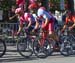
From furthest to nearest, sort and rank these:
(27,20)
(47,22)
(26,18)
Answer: (27,20) < (26,18) < (47,22)

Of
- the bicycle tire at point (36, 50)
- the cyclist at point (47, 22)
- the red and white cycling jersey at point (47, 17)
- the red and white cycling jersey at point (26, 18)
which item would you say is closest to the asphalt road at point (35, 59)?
the bicycle tire at point (36, 50)

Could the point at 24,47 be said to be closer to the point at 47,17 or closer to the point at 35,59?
the point at 35,59

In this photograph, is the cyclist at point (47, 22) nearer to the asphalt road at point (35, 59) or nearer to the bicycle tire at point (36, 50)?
the bicycle tire at point (36, 50)

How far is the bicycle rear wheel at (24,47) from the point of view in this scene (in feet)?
43.3

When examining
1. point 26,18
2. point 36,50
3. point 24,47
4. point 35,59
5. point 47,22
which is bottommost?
point 35,59

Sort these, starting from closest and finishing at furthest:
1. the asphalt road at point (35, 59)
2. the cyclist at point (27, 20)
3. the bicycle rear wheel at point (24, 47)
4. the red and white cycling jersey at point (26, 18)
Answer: the asphalt road at point (35, 59) < the bicycle rear wheel at point (24, 47) < the cyclist at point (27, 20) < the red and white cycling jersey at point (26, 18)

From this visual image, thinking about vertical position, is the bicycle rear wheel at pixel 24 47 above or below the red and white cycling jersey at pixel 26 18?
below

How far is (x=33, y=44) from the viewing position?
1312cm

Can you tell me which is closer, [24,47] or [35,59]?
[35,59]

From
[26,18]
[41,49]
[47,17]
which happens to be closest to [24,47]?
[41,49]

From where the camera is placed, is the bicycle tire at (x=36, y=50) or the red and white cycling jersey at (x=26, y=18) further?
the red and white cycling jersey at (x=26, y=18)

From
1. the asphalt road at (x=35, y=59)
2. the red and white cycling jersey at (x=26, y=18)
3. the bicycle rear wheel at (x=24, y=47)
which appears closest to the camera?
the asphalt road at (x=35, y=59)

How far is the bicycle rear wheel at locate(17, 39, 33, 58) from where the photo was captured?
43.3 ft

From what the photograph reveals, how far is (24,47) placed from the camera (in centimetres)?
1323
